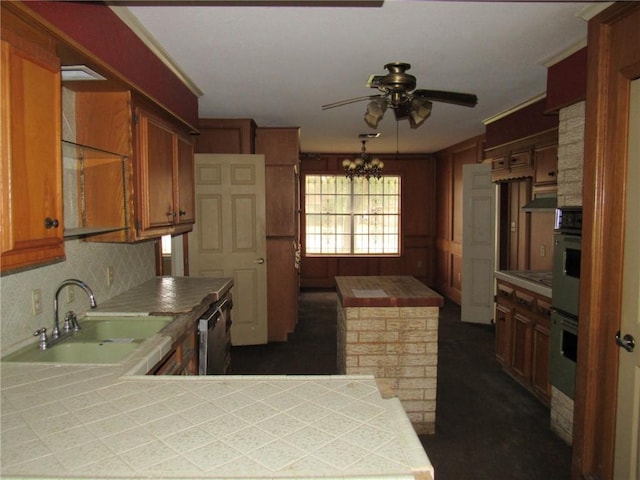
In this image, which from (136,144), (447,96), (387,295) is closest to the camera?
(136,144)

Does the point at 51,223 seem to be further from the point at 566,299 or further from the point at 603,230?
the point at 566,299

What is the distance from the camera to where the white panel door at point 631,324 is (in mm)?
1980

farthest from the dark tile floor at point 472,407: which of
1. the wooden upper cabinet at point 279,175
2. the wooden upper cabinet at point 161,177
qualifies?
the wooden upper cabinet at point 161,177

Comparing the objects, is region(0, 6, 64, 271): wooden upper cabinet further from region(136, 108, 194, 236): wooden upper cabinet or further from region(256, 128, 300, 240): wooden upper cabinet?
region(256, 128, 300, 240): wooden upper cabinet

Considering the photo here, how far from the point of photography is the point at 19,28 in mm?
1398

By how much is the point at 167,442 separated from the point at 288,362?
11.1 feet

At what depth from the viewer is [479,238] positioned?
18.3ft

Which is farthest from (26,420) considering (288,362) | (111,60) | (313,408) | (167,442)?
(288,362)

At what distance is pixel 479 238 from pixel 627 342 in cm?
364

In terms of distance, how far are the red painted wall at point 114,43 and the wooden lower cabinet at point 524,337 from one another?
3.17 m

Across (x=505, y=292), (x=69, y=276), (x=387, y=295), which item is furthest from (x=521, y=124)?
(x=69, y=276)

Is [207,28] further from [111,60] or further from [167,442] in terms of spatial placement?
[167,442]

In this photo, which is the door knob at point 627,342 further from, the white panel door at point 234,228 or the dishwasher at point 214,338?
the white panel door at point 234,228

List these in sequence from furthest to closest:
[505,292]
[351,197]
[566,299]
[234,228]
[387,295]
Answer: [351,197] < [234,228] < [505,292] < [387,295] < [566,299]
